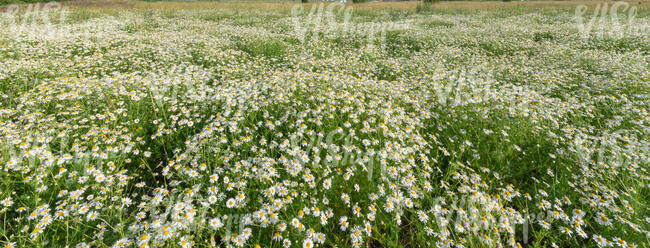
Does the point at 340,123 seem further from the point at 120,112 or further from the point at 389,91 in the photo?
the point at 120,112

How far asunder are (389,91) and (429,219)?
10.1 ft

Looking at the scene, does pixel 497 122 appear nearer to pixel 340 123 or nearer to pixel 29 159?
pixel 340 123

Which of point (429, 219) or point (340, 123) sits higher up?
point (340, 123)

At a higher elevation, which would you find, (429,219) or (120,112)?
(120,112)

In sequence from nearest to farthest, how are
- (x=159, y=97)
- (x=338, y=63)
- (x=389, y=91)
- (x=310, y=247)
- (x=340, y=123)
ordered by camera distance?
(x=310, y=247) → (x=340, y=123) → (x=159, y=97) → (x=389, y=91) → (x=338, y=63)

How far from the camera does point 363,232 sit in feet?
7.82

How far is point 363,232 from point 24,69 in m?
8.30

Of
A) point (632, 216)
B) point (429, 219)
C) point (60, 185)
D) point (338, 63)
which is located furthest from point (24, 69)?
point (632, 216)

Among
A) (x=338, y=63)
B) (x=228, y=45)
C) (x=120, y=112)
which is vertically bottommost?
(x=120, y=112)

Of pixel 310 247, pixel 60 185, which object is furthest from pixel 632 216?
pixel 60 185

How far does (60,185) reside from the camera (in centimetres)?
259

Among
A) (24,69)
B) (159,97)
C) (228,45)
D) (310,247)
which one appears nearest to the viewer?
(310,247)

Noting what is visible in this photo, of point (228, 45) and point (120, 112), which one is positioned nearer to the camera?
point (120, 112)

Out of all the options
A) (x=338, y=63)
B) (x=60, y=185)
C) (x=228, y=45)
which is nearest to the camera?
(x=60, y=185)
